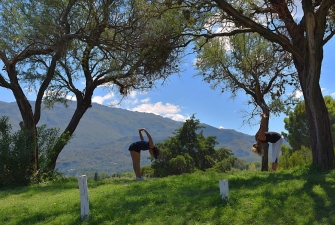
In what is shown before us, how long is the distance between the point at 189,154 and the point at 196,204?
26.9 meters

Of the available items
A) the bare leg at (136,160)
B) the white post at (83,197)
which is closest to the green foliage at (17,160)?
the bare leg at (136,160)

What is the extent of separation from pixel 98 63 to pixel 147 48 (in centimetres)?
635

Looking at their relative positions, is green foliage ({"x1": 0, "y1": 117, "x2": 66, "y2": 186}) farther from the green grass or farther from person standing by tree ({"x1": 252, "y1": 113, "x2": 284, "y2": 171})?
person standing by tree ({"x1": 252, "y1": 113, "x2": 284, "y2": 171})

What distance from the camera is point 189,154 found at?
35094 millimetres

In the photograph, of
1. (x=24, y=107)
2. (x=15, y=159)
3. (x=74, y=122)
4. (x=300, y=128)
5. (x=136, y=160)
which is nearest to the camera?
(x=136, y=160)

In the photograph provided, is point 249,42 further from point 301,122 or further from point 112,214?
point 301,122

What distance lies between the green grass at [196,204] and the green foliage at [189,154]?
19.8 meters

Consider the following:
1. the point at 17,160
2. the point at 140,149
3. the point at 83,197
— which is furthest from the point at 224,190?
the point at 17,160

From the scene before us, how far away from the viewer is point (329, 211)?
7449mm

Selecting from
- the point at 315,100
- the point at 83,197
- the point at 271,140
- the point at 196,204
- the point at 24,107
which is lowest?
the point at 196,204

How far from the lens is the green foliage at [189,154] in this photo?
31.1 metres

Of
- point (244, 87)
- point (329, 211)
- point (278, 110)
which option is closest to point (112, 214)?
point (329, 211)

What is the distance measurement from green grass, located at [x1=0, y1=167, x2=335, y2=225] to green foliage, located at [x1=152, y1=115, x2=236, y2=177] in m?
19.8

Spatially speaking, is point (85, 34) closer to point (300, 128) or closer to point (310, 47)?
point (310, 47)
